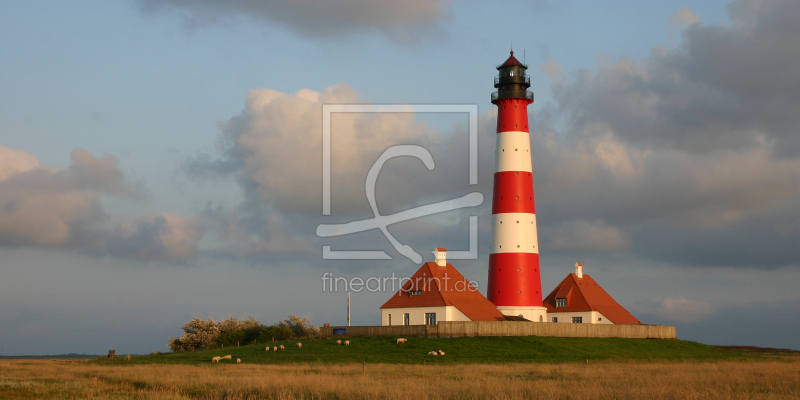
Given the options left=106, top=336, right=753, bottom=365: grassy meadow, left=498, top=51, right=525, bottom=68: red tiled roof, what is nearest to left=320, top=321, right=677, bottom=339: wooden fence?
left=106, top=336, right=753, bottom=365: grassy meadow

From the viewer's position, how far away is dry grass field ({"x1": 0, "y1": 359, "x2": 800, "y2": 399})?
25.2 metres

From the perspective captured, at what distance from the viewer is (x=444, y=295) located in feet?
182

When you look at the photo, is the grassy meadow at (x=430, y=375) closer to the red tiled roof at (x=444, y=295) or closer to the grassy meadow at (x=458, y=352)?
the grassy meadow at (x=458, y=352)

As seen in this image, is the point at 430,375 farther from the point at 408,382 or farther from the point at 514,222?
the point at 514,222

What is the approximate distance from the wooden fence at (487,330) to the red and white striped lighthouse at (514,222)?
375 cm

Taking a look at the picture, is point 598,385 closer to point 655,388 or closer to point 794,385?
point 655,388

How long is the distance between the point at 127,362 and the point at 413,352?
57.2ft

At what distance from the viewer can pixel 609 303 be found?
67.1 metres

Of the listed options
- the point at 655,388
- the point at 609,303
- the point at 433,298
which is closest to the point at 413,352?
the point at 433,298

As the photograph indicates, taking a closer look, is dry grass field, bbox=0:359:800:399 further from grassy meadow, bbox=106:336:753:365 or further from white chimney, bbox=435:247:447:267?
white chimney, bbox=435:247:447:267

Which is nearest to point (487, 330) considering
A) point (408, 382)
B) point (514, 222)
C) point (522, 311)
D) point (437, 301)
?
point (437, 301)

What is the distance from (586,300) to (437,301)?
53.0ft

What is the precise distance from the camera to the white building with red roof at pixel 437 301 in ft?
179

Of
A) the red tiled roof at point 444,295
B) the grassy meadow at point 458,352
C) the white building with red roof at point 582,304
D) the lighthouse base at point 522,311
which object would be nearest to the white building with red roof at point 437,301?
the red tiled roof at point 444,295
